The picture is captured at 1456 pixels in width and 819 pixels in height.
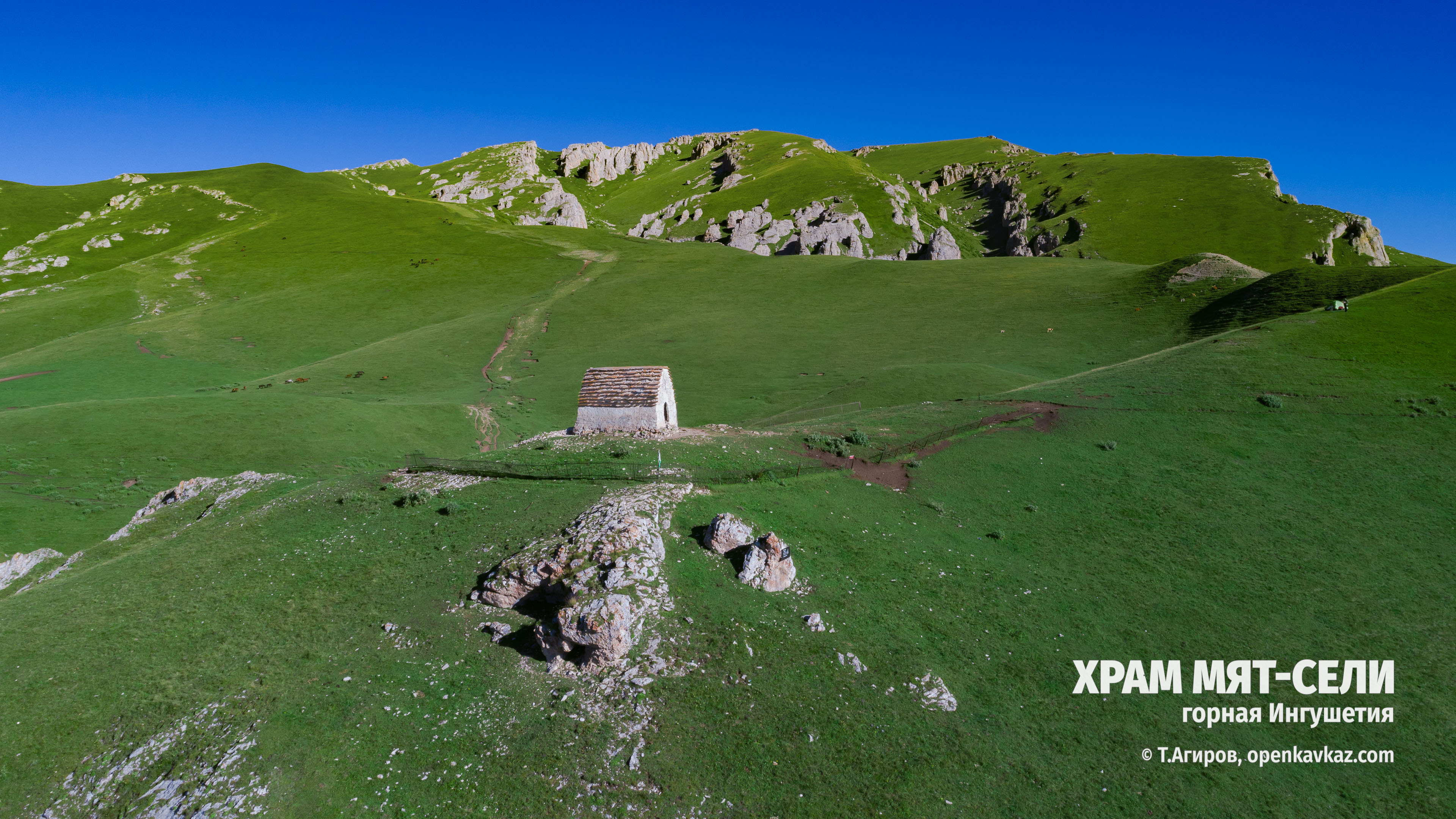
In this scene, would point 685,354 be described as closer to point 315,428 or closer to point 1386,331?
point 315,428

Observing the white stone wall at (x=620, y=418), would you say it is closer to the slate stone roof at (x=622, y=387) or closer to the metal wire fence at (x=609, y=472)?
the slate stone roof at (x=622, y=387)

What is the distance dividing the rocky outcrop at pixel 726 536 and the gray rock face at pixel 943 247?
131 meters

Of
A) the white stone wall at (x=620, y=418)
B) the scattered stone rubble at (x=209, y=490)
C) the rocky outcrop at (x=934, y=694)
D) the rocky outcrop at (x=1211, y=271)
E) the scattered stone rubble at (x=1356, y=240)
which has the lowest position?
the rocky outcrop at (x=934, y=694)

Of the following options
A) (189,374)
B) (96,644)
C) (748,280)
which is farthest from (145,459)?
(748,280)

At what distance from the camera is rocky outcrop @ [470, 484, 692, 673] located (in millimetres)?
18531

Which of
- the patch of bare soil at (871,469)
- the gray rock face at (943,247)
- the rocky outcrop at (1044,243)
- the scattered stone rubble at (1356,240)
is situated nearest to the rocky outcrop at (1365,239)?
the scattered stone rubble at (1356,240)

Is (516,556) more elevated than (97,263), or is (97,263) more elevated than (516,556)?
(97,263)

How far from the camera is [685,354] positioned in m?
73.6

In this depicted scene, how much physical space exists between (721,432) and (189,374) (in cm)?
6832

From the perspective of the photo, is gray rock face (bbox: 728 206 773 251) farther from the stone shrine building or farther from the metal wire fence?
the metal wire fence

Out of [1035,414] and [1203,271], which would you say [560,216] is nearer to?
[1203,271]

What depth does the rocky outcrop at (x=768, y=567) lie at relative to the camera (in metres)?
22.1

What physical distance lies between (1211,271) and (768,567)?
288 feet

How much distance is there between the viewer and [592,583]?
64.9 ft
